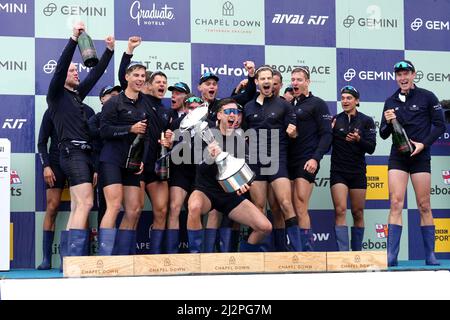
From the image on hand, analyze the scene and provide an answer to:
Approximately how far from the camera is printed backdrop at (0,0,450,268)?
21.1 feet

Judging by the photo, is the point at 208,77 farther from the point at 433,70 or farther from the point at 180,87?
the point at 433,70

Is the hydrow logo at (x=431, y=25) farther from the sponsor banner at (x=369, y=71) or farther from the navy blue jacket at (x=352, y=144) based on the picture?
the navy blue jacket at (x=352, y=144)

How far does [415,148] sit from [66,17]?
312 centimetres

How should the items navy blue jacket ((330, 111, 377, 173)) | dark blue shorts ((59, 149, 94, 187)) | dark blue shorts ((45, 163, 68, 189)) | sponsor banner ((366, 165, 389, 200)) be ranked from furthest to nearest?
sponsor banner ((366, 165, 389, 200)) → navy blue jacket ((330, 111, 377, 173)) → dark blue shorts ((45, 163, 68, 189)) → dark blue shorts ((59, 149, 94, 187))

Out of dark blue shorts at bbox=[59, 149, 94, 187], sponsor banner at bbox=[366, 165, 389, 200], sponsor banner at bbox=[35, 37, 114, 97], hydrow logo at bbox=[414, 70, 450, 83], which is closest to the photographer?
dark blue shorts at bbox=[59, 149, 94, 187]

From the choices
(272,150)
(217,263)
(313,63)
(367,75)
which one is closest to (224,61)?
(313,63)

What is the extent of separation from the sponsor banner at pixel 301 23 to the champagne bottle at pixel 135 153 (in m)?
1.96

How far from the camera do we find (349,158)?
6.38m

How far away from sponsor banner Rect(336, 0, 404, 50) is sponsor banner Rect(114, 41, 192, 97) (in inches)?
56.8

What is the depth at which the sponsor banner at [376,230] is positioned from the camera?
7.01 m

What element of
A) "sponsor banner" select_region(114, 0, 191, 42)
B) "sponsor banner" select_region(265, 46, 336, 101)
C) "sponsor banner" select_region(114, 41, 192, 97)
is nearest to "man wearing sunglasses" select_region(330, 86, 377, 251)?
"sponsor banner" select_region(265, 46, 336, 101)

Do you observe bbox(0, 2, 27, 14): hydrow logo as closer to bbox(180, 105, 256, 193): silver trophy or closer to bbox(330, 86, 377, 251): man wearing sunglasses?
bbox(180, 105, 256, 193): silver trophy

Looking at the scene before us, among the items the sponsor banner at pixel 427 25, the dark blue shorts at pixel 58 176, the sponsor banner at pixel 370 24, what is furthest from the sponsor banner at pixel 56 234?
the sponsor banner at pixel 427 25
